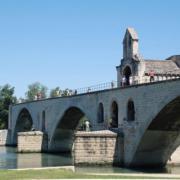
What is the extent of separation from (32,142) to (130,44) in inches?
842

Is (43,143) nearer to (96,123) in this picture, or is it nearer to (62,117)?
(62,117)

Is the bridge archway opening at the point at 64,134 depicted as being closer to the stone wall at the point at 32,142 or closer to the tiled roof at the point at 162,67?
the stone wall at the point at 32,142

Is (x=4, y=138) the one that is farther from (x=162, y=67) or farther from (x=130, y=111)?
(x=130, y=111)

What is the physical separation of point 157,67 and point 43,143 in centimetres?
2258

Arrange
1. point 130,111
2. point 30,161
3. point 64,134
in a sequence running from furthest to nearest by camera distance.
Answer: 1. point 64,134
2. point 30,161
3. point 130,111

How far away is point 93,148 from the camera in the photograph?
132 feet

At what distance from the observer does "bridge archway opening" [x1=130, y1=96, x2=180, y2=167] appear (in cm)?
3938

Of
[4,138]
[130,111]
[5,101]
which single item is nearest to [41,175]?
[130,111]

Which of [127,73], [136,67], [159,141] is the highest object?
[136,67]

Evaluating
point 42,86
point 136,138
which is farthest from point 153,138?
point 42,86

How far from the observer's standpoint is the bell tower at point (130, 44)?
4725 cm

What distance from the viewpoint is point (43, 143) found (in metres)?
64.6

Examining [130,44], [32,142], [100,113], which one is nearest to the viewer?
[130,44]

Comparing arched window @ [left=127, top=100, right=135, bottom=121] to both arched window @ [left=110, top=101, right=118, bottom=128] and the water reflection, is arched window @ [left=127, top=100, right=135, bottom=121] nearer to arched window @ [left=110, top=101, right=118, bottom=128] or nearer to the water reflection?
arched window @ [left=110, top=101, right=118, bottom=128]
